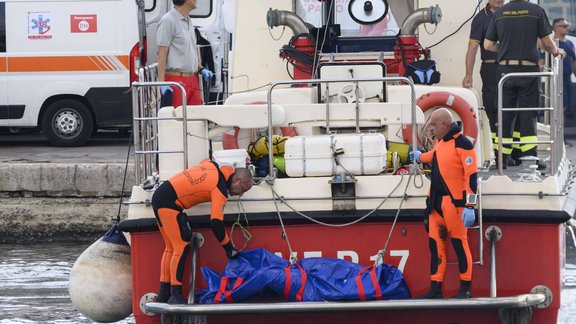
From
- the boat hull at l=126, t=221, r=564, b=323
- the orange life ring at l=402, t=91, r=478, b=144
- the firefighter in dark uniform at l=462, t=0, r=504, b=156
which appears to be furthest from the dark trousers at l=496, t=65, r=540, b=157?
the boat hull at l=126, t=221, r=564, b=323

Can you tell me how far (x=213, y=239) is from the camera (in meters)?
7.97

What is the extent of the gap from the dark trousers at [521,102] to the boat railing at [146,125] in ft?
8.28

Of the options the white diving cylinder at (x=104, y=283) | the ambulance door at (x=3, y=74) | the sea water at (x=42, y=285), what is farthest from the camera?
the ambulance door at (x=3, y=74)

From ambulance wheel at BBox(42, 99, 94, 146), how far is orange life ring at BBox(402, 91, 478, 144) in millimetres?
8712

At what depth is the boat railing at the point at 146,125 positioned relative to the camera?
8062 millimetres

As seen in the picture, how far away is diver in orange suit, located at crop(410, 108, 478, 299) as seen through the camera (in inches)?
302

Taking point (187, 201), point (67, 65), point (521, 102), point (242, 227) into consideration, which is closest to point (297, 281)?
point (242, 227)

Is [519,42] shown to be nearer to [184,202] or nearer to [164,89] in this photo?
[164,89]

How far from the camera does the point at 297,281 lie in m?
7.72

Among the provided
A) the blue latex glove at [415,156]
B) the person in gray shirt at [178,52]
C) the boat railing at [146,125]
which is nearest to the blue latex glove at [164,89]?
the person in gray shirt at [178,52]

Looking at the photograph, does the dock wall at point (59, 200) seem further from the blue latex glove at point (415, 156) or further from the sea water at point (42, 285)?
the blue latex glove at point (415, 156)

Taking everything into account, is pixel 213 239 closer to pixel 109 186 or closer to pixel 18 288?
pixel 18 288

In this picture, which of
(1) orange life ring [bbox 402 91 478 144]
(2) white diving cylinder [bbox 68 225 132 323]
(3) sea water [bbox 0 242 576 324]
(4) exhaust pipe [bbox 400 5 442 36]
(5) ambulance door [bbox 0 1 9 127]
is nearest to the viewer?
(2) white diving cylinder [bbox 68 225 132 323]

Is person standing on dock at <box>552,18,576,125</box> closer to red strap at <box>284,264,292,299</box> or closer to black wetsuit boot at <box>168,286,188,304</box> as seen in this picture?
red strap at <box>284,264,292,299</box>
